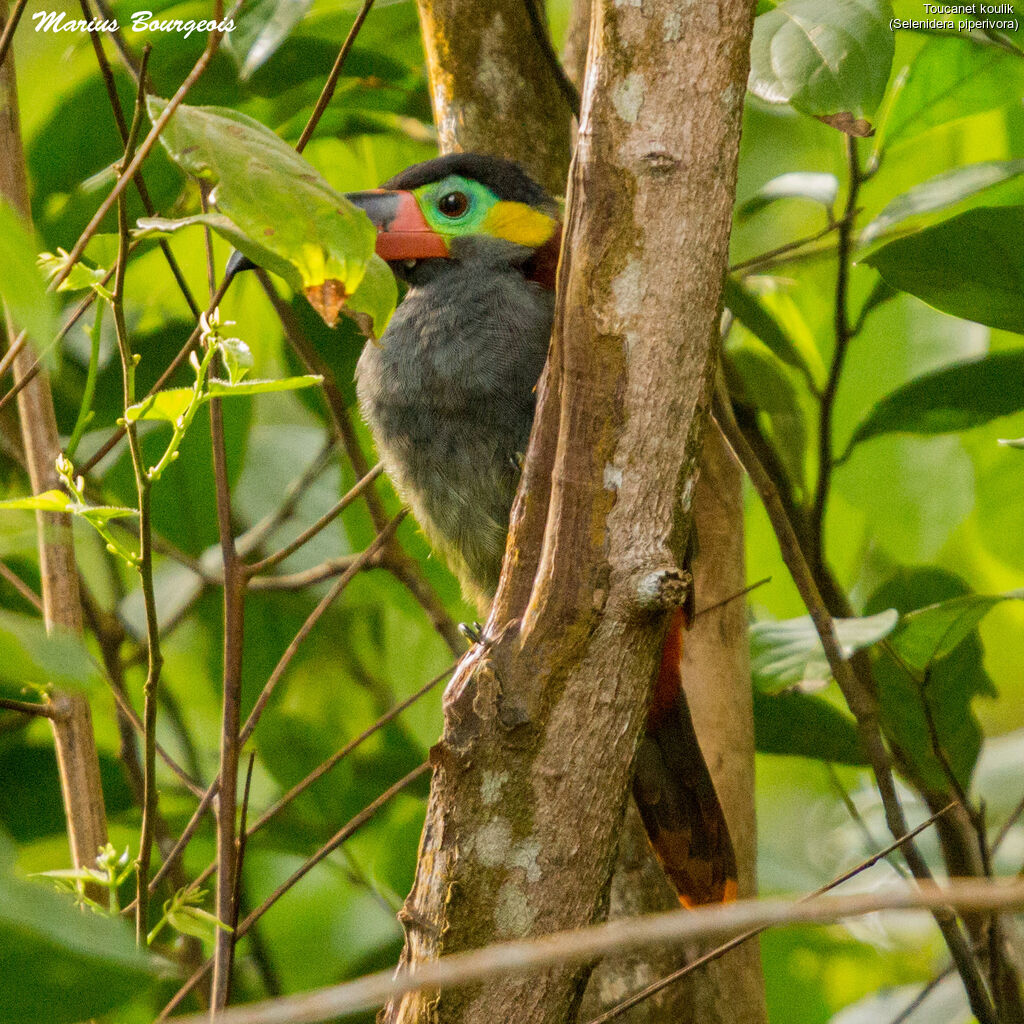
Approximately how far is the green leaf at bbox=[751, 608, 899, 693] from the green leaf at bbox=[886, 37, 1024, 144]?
101 centimetres

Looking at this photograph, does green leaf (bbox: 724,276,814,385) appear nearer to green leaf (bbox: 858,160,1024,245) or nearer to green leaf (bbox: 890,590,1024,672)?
green leaf (bbox: 858,160,1024,245)

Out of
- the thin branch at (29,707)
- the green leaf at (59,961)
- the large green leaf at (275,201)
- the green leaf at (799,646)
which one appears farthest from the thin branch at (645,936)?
the green leaf at (799,646)

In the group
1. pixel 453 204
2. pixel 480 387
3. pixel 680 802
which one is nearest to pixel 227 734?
pixel 480 387

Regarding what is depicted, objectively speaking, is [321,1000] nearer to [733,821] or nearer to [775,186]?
[733,821]

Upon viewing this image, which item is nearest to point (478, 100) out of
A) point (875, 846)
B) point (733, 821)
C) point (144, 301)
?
point (144, 301)

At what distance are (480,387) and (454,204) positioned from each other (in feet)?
1.41

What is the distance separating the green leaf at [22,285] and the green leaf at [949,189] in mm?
1736

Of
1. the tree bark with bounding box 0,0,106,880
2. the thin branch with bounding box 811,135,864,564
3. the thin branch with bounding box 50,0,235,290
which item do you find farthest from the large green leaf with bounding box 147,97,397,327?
the thin branch with bounding box 811,135,864,564

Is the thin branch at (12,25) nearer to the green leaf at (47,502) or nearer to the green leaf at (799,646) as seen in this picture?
the green leaf at (47,502)

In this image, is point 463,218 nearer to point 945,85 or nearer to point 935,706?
point 945,85

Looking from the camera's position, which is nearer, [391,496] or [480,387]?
[480,387]

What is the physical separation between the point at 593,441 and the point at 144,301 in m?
1.83

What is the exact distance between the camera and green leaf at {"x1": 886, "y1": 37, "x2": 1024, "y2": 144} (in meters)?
2.41

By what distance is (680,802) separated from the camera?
2291mm
